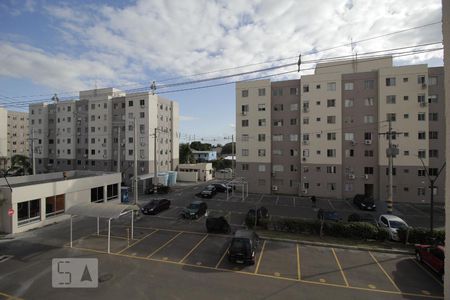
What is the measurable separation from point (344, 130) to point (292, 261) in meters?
27.8

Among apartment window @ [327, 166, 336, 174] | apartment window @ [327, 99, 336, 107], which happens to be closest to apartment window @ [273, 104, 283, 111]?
apartment window @ [327, 99, 336, 107]

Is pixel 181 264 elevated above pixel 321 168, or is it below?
below

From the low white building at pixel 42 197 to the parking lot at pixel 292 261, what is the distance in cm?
603

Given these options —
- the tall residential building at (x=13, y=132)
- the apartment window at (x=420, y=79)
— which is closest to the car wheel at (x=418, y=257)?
the apartment window at (x=420, y=79)

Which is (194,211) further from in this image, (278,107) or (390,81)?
(390,81)

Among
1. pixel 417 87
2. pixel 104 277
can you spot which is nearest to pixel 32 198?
pixel 104 277

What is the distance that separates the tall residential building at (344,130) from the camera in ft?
111

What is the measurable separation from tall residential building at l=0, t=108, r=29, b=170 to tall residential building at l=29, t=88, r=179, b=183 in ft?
73.8

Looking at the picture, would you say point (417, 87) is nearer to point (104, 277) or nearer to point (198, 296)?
point (198, 296)

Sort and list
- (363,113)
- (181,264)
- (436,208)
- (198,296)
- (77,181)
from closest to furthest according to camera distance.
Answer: (198,296)
(181,264)
(77,181)
(436,208)
(363,113)

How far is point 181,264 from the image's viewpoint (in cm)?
1386

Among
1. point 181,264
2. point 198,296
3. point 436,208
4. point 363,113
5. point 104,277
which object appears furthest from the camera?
point 363,113

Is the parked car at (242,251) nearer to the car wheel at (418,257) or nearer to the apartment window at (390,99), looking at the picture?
the car wheel at (418,257)

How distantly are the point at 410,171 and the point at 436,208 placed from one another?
545 cm
